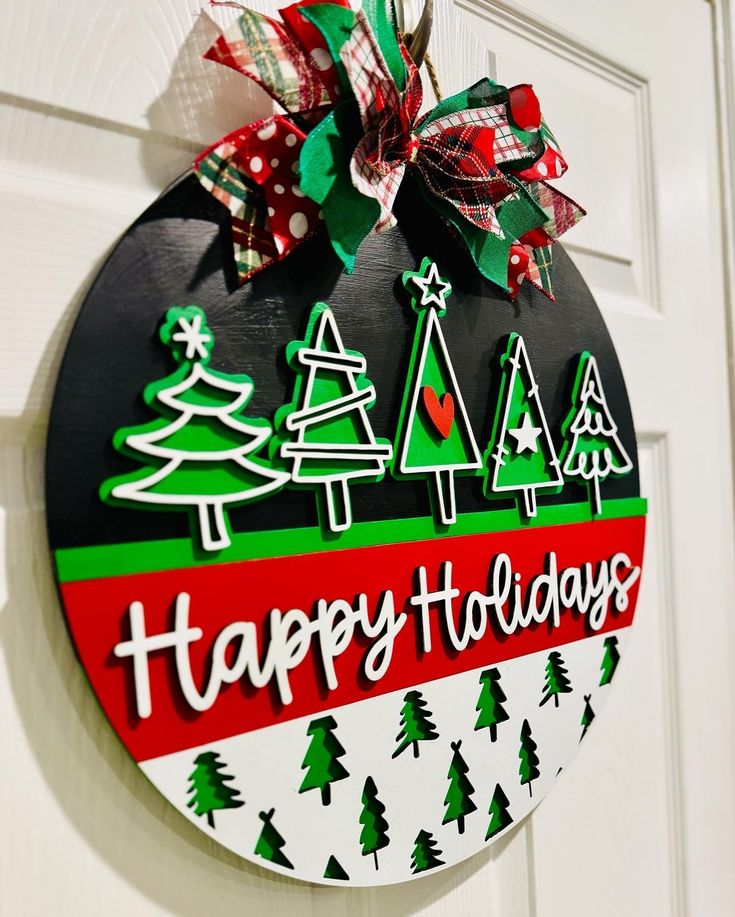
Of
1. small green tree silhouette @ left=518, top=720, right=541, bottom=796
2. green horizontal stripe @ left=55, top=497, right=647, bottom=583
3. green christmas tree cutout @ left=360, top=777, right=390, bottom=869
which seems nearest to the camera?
green horizontal stripe @ left=55, top=497, right=647, bottom=583

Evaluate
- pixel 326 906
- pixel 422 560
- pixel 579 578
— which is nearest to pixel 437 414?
pixel 422 560

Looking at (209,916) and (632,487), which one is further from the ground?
(632,487)

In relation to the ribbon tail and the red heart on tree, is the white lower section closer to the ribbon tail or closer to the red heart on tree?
the red heart on tree

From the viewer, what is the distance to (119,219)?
45cm

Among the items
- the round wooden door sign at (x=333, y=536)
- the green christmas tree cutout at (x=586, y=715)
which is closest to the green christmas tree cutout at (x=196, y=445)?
the round wooden door sign at (x=333, y=536)

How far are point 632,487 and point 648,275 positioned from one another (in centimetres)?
27

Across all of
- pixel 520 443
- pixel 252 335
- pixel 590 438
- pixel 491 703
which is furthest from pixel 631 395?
pixel 252 335

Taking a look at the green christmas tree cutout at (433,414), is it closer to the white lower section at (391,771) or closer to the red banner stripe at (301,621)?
the red banner stripe at (301,621)

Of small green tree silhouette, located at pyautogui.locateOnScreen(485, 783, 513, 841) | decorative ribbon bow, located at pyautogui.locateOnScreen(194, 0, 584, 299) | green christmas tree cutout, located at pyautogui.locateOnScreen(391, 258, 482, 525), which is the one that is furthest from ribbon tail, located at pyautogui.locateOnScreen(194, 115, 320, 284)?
small green tree silhouette, located at pyautogui.locateOnScreen(485, 783, 513, 841)

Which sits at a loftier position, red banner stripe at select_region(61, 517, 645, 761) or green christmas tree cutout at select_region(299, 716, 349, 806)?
red banner stripe at select_region(61, 517, 645, 761)

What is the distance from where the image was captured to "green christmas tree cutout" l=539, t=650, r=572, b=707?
0.65 m

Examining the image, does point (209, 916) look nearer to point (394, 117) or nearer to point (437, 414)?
point (437, 414)

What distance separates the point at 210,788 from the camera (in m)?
0.45

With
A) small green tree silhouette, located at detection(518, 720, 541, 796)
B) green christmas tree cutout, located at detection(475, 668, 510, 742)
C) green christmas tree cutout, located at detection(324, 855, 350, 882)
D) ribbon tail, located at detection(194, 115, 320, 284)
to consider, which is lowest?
green christmas tree cutout, located at detection(324, 855, 350, 882)
